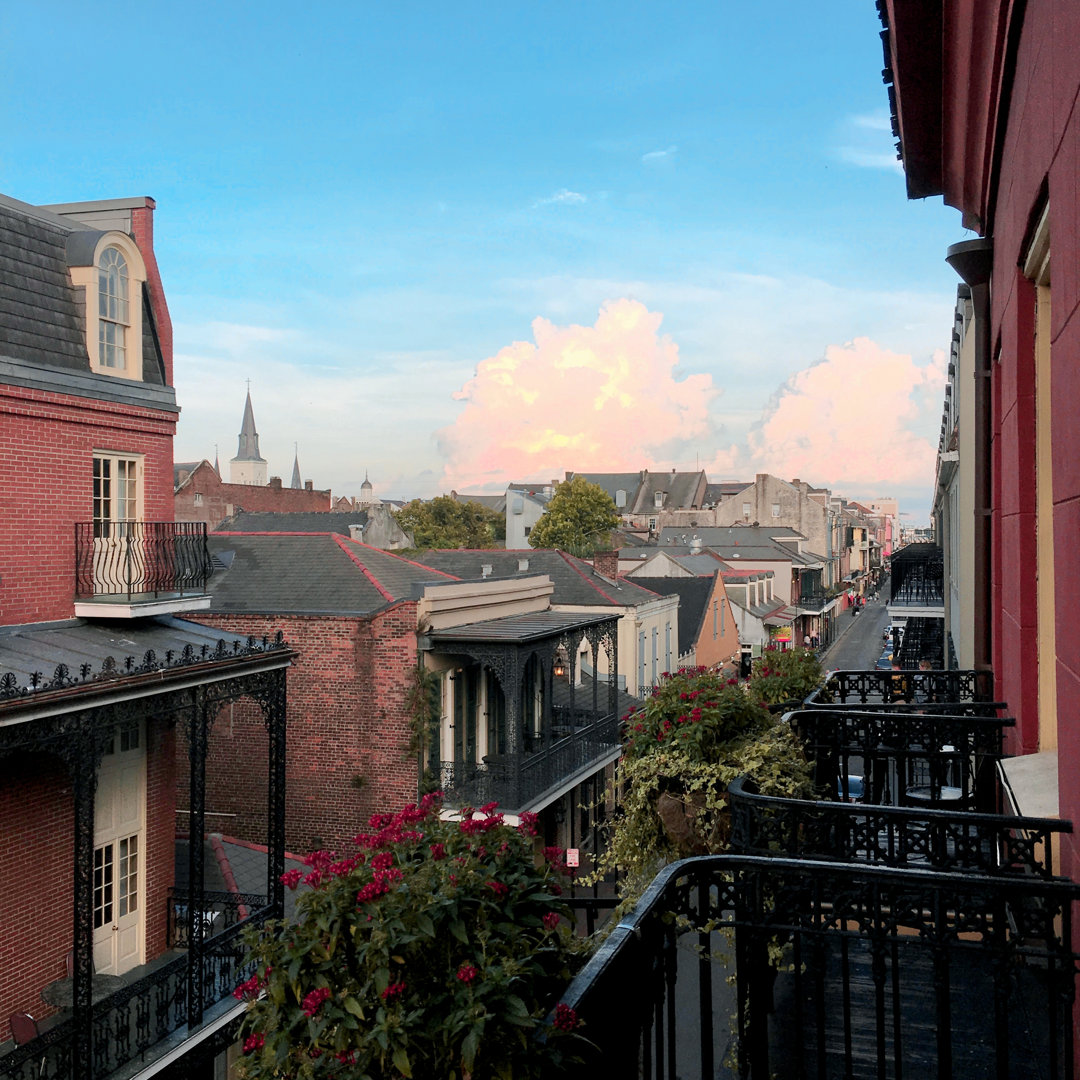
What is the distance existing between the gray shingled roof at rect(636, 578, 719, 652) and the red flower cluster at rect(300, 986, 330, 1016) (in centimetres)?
3701

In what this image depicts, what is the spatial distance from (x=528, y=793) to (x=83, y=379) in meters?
11.6

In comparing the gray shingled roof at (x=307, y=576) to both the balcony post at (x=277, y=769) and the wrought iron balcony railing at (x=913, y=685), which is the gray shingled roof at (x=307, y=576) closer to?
the balcony post at (x=277, y=769)

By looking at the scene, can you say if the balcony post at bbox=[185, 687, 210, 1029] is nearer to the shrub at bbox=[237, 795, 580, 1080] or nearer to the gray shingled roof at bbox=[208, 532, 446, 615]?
the gray shingled roof at bbox=[208, 532, 446, 615]

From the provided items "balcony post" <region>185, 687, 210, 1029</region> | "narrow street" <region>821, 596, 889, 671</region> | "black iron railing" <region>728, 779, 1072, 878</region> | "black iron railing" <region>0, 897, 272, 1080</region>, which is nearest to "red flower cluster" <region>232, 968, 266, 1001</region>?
"black iron railing" <region>728, 779, 1072, 878</region>

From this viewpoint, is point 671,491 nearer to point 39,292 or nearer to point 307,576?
point 307,576

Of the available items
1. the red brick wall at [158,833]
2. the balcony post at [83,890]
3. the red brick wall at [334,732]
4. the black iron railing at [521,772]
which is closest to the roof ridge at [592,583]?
the black iron railing at [521,772]

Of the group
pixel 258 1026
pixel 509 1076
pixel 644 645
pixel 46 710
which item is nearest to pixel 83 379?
pixel 46 710

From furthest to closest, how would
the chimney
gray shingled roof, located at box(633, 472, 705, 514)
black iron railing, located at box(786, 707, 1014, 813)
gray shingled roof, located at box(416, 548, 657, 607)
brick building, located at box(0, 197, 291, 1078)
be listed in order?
gray shingled roof, located at box(633, 472, 705, 514) < the chimney < gray shingled roof, located at box(416, 548, 657, 607) < brick building, located at box(0, 197, 291, 1078) < black iron railing, located at box(786, 707, 1014, 813)

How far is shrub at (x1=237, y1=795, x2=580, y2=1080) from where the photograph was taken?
10.2 feet

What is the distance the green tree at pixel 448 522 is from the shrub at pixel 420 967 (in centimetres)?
8375

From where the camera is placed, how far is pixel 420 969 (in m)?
3.43

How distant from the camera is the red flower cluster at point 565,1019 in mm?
2668

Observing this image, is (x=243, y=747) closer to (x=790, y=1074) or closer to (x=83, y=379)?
(x=83, y=379)

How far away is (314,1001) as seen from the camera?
132 inches
